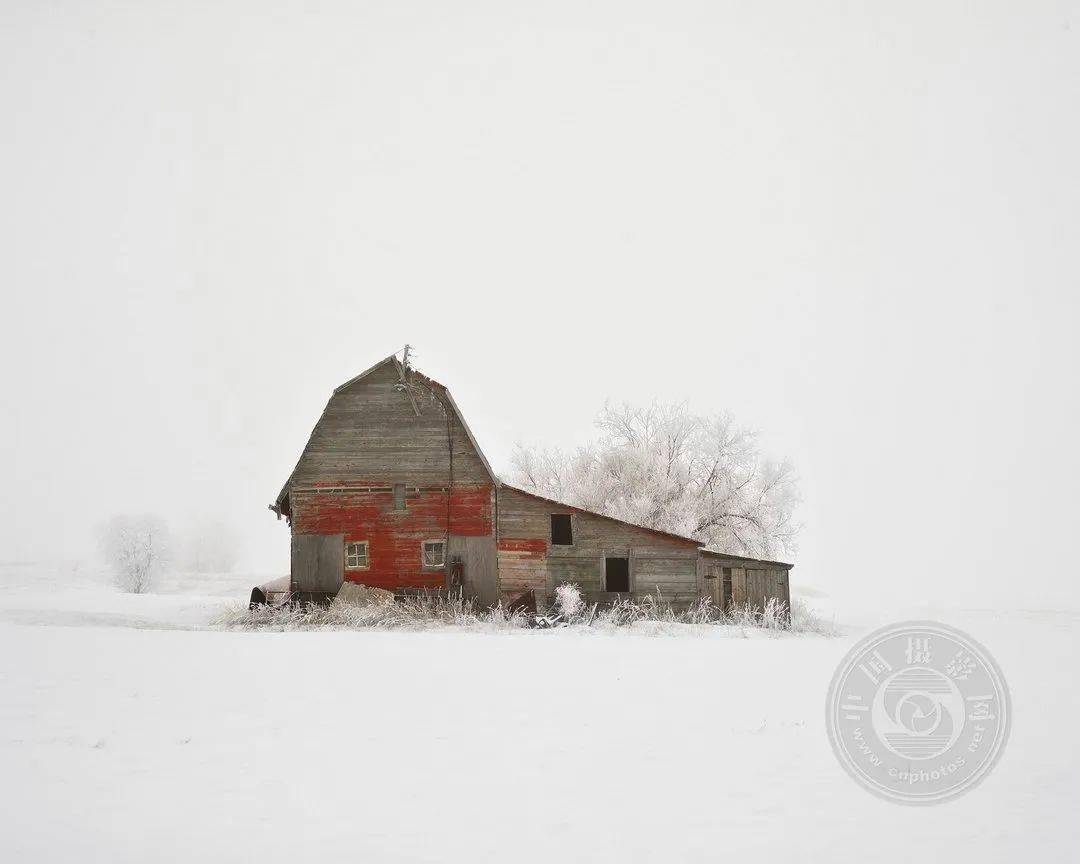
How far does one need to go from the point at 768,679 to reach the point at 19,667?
11.1 metres

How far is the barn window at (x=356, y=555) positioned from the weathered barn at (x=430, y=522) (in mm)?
31

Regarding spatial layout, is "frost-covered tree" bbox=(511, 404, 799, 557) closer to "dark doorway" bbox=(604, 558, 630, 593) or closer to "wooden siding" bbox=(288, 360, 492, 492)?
"dark doorway" bbox=(604, 558, 630, 593)

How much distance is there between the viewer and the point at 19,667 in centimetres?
1220

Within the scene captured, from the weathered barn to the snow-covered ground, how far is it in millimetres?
11332

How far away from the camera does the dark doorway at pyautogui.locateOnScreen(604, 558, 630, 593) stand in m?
26.7

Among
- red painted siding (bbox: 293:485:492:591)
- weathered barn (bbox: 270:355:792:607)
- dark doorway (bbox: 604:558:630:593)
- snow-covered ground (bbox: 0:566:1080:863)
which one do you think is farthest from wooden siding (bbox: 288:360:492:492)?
snow-covered ground (bbox: 0:566:1080:863)

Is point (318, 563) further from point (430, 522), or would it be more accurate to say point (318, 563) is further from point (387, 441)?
point (387, 441)

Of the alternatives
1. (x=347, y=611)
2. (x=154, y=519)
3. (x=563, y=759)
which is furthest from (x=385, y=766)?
(x=154, y=519)

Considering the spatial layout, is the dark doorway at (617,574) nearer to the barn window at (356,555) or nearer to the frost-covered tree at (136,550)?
the barn window at (356,555)

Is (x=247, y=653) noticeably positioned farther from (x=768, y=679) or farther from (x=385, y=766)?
(x=768, y=679)

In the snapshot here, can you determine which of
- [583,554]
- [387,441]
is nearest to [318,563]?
[387,441]

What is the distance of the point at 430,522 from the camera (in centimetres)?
2625

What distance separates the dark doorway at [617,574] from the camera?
87.5 ft

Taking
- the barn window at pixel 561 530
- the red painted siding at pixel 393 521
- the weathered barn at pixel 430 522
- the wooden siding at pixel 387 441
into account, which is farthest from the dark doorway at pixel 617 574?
the wooden siding at pixel 387 441
